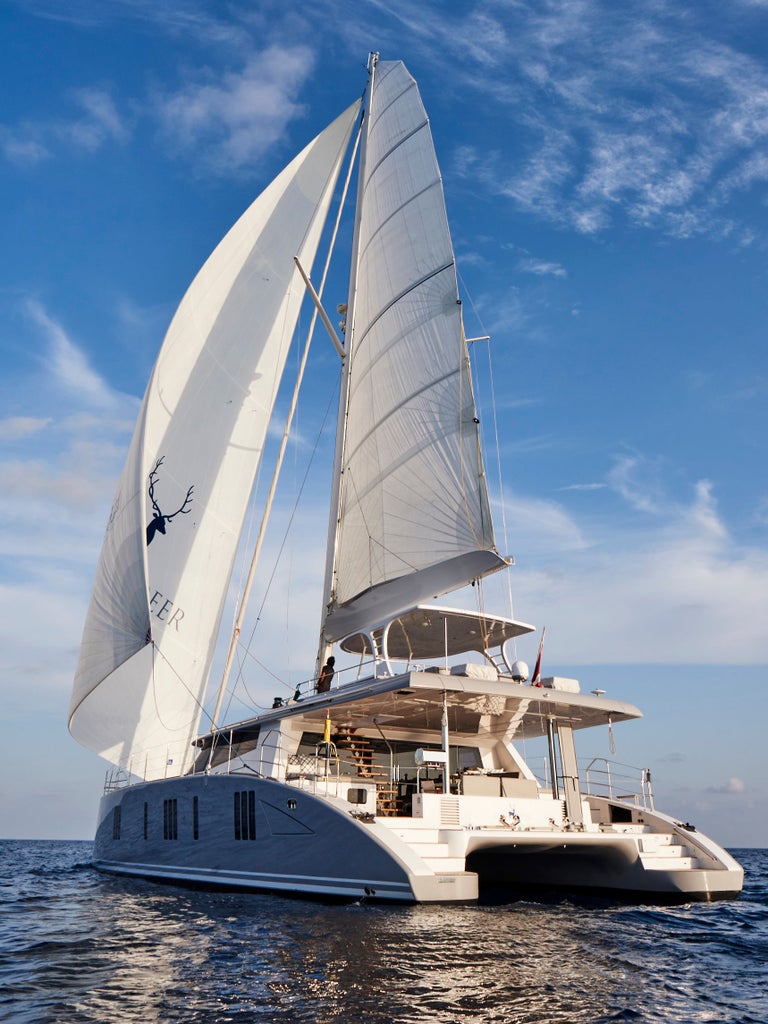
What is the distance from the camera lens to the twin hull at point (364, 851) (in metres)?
10.9

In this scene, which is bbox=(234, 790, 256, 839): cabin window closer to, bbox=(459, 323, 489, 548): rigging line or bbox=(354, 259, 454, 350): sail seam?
bbox=(459, 323, 489, 548): rigging line

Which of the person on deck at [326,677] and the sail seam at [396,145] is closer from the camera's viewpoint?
the person on deck at [326,677]

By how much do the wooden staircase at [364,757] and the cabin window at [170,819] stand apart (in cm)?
341

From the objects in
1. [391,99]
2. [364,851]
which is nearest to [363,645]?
[364,851]

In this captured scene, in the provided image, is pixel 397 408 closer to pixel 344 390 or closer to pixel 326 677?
pixel 344 390

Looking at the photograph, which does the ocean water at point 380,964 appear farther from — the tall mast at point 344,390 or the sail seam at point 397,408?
the sail seam at point 397,408

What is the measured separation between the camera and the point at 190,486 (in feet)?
60.3

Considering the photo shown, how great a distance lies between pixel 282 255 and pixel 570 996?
19.2 meters

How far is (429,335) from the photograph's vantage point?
16922 mm

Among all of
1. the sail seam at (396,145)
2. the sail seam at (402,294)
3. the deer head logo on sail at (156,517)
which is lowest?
the deer head logo on sail at (156,517)

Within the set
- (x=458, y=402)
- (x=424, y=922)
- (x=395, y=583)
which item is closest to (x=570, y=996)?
(x=424, y=922)

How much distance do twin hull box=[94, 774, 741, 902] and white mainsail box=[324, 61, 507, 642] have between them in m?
4.34

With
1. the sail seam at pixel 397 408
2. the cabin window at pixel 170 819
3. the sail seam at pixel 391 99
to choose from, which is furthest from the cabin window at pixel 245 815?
the sail seam at pixel 391 99

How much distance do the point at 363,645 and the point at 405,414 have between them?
489cm
